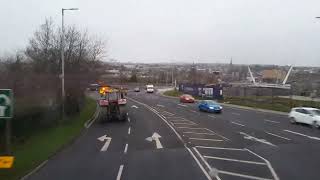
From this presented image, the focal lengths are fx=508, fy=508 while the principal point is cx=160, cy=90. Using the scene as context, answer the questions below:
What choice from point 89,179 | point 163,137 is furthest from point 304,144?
point 89,179

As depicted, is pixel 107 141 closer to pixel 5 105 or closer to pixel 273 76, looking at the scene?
pixel 5 105

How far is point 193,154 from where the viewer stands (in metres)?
21.3

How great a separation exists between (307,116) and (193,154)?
16931 millimetres

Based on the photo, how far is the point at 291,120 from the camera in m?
38.2

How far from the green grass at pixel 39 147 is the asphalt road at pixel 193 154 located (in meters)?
0.56

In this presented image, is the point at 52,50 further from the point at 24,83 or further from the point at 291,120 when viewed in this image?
the point at 291,120

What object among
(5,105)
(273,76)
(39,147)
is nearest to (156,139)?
(39,147)

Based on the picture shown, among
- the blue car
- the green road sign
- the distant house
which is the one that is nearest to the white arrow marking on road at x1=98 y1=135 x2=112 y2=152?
the green road sign

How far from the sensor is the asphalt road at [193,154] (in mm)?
16475

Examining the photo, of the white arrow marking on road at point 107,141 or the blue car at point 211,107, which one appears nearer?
the white arrow marking on road at point 107,141

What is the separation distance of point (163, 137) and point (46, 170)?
37.6 ft

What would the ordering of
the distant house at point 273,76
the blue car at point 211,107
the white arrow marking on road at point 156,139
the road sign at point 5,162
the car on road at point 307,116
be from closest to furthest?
1. the road sign at point 5,162
2. the white arrow marking on road at point 156,139
3. the car on road at point 307,116
4. the blue car at point 211,107
5. the distant house at point 273,76

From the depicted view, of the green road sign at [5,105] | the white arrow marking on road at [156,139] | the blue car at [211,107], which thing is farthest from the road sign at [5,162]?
the blue car at [211,107]

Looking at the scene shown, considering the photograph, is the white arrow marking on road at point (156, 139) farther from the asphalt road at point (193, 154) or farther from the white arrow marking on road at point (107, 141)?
the white arrow marking on road at point (107, 141)
